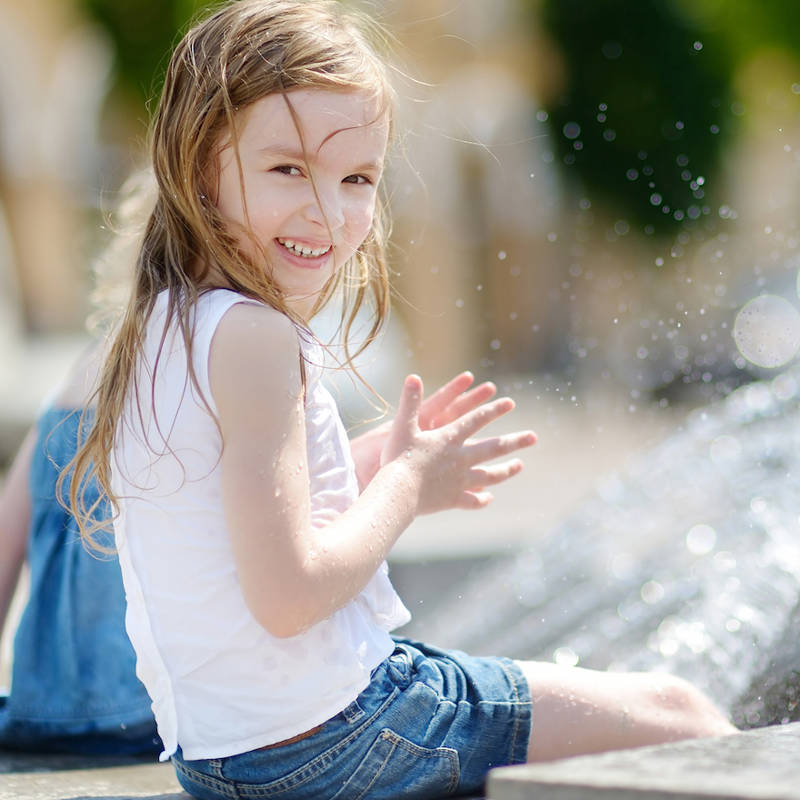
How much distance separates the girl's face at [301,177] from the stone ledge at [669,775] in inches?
30.0

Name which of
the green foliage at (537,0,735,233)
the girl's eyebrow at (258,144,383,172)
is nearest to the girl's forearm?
the girl's eyebrow at (258,144,383,172)

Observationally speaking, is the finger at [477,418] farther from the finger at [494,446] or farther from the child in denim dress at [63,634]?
the child in denim dress at [63,634]

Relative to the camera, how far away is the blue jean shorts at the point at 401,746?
183cm

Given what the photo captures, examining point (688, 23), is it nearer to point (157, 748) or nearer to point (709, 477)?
point (709, 477)

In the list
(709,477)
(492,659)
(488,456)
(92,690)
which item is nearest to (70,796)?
(92,690)

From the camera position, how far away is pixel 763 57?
57.3ft

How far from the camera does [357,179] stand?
6.43 ft

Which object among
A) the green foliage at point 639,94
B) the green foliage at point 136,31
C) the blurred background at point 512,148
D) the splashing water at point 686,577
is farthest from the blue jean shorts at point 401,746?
the green foliage at point 639,94

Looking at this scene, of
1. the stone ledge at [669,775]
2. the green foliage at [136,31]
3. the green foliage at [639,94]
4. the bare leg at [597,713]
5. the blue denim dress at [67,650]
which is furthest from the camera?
the green foliage at [639,94]

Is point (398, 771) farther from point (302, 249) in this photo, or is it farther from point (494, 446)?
point (302, 249)

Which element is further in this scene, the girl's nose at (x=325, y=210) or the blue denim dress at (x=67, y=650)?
the blue denim dress at (x=67, y=650)

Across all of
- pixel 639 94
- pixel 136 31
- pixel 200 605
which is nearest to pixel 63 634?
pixel 200 605

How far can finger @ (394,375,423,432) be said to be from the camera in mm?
1998

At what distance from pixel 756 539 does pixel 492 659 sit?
1221mm
